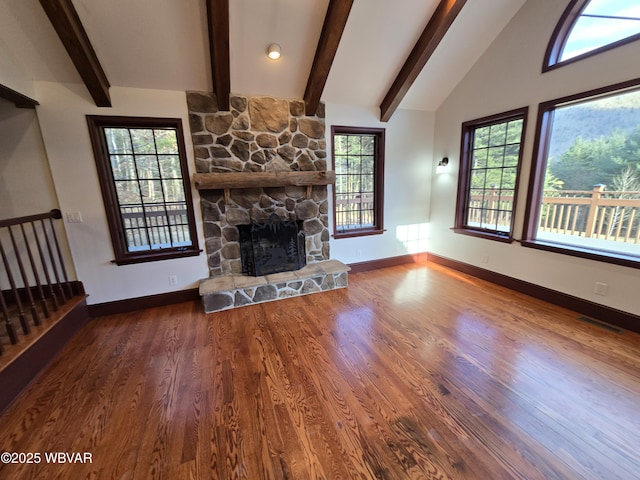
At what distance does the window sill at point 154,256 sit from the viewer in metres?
3.18

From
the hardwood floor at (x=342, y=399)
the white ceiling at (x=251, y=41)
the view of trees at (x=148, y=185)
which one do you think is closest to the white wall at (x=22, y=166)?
the white ceiling at (x=251, y=41)

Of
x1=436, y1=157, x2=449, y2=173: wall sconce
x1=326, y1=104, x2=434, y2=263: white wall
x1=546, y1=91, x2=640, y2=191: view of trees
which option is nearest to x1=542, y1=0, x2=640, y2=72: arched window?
x1=546, y1=91, x2=640, y2=191: view of trees

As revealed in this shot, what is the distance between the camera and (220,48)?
2.56m

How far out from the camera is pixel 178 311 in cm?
326

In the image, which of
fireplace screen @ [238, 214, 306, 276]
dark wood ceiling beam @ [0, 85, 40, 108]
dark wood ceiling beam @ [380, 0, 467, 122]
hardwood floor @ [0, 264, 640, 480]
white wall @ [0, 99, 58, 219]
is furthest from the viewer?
fireplace screen @ [238, 214, 306, 276]

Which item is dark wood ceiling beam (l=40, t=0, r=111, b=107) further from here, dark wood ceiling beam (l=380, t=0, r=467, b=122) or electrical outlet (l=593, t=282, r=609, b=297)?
electrical outlet (l=593, t=282, r=609, b=297)

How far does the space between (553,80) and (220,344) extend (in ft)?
14.6

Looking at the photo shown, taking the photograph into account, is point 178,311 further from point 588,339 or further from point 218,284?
point 588,339

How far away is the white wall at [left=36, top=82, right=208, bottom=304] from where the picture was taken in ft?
9.09

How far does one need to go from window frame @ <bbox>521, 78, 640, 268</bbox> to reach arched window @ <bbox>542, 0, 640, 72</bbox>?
0.38m

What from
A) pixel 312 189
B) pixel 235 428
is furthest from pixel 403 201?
pixel 235 428

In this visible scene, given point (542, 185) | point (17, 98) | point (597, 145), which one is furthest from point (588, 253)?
point (17, 98)

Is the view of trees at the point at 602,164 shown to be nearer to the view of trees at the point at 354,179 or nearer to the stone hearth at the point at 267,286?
the view of trees at the point at 354,179

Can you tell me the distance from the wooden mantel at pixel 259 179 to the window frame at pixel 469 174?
2.07 metres
